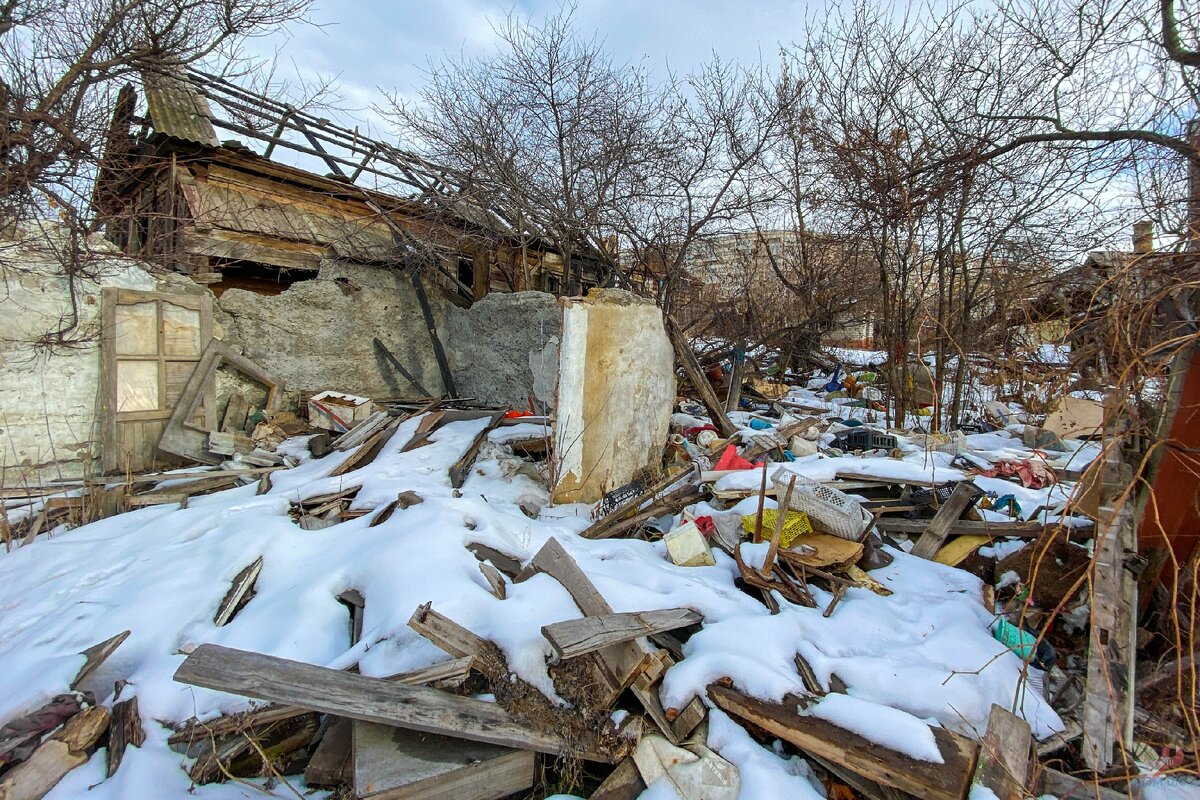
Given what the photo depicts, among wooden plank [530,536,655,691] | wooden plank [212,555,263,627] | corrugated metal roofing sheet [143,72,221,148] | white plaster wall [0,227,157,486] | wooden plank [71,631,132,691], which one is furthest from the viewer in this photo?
corrugated metal roofing sheet [143,72,221,148]

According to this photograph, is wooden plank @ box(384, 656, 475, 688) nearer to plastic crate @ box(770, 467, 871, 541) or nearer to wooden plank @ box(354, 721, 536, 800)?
wooden plank @ box(354, 721, 536, 800)

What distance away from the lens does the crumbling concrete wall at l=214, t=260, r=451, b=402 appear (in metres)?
7.16

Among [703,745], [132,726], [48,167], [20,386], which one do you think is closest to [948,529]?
[703,745]

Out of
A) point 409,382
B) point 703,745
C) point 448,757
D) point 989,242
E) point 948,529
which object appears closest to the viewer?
point 448,757

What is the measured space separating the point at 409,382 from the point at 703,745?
7601mm

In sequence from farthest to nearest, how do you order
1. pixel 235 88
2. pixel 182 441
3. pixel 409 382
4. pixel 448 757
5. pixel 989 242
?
pixel 409 382
pixel 989 242
pixel 235 88
pixel 182 441
pixel 448 757

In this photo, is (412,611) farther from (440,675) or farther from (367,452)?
(367,452)

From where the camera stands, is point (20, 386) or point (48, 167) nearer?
point (48, 167)

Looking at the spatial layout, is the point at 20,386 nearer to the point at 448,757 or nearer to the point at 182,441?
the point at 182,441

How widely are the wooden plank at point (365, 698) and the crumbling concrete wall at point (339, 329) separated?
615 cm

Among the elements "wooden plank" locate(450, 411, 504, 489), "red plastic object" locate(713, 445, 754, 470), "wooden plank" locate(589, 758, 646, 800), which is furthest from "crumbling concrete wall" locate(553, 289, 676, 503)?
"wooden plank" locate(589, 758, 646, 800)

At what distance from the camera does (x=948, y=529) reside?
3.73 meters

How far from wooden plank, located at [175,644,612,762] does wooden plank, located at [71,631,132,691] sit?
40.0 inches

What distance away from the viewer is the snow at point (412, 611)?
226cm
